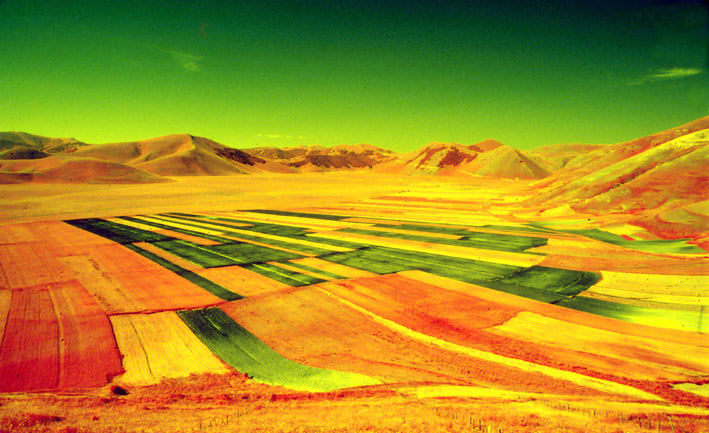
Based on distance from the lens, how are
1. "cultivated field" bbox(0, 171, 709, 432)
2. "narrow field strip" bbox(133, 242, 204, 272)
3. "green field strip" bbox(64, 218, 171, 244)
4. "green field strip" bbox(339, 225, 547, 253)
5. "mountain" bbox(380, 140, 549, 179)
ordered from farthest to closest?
"mountain" bbox(380, 140, 549, 179) → "green field strip" bbox(64, 218, 171, 244) → "green field strip" bbox(339, 225, 547, 253) → "narrow field strip" bbox(133, 242, 204, 272) → "cultivated field" bbox(0, 171, 709, 432)

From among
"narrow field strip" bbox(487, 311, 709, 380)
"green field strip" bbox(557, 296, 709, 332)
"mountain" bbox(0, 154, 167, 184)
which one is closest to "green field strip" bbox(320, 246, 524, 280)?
"green field strip" bbox(557, 296, 709, 332)

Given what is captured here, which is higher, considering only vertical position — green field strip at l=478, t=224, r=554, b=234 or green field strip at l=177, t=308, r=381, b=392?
green field strip at l=478, t=224, r=554, b=234

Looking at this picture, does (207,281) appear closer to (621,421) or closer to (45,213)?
(621,421)

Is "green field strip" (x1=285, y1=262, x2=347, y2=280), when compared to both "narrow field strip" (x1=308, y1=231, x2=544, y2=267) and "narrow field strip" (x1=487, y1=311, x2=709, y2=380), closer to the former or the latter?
"narrow field strip" (x1=308, y1=231, x2=544, y2=267)

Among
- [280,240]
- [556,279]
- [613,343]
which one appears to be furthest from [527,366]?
[280,240]

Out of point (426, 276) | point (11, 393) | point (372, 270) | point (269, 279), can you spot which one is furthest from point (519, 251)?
point (11, 393)

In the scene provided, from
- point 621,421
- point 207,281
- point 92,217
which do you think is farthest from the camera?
point 92,217

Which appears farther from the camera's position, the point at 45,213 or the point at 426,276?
the point at 45,213
